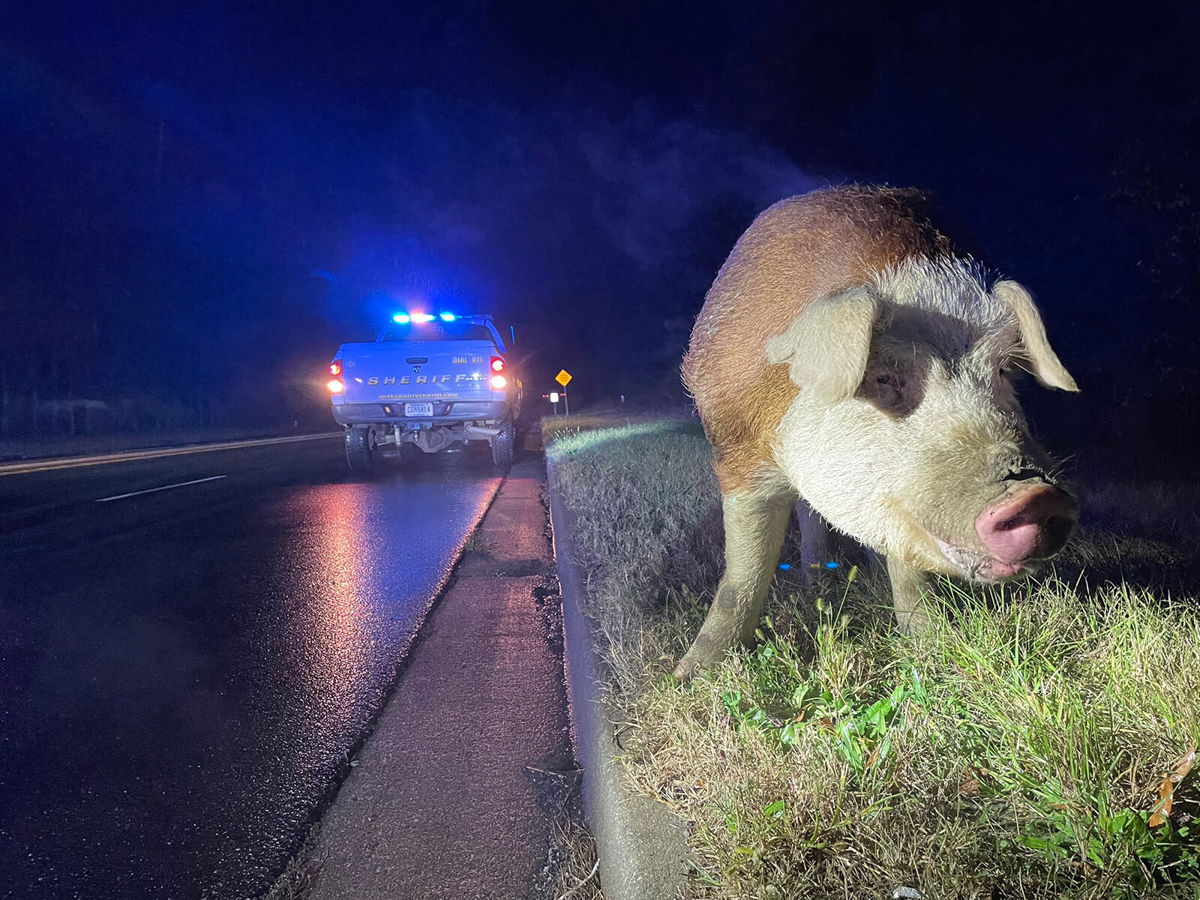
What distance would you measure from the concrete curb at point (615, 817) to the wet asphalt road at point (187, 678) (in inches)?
34.3

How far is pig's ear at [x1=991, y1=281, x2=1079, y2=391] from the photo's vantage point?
7.16 feet

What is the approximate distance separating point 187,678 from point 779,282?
3123 mm

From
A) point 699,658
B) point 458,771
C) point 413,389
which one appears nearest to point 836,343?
point 699,658

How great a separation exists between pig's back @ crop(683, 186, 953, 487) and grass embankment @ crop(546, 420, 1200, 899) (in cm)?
79

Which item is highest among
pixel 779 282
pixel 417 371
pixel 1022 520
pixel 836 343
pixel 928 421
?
pixel 417 371

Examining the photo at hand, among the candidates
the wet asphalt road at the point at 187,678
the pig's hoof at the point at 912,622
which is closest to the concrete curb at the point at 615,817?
the wet asphalt road at the point at 187,678

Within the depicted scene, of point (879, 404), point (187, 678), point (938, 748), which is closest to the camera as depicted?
point (938, 748)

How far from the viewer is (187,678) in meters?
3.46

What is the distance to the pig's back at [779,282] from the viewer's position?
2.55m

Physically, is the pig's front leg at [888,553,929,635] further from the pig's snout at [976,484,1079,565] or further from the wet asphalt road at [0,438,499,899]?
the wet asphalt road at [0,438,499,899]

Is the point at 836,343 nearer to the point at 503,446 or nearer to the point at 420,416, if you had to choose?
the point at 420,416

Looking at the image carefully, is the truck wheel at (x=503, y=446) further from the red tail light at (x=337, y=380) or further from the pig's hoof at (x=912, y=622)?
the pig's hoof at (x=912, y=622)

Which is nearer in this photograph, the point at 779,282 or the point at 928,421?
the point at 928,421

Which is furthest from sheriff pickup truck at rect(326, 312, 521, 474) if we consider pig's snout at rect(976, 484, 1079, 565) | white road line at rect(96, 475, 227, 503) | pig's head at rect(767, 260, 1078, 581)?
pig's snout at rect(976, 484, 1079, 565)
